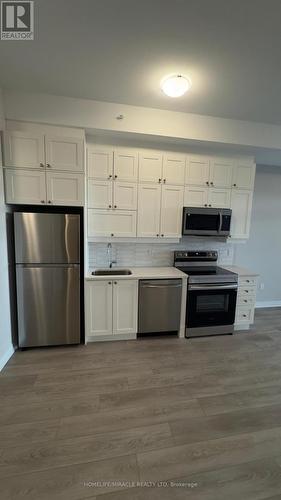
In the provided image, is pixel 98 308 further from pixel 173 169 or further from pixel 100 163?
pixel 173 169

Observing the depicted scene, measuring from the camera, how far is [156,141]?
3.15 metres

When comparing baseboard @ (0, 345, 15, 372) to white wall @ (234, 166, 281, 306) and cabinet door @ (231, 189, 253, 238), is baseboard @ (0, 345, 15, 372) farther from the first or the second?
white wall @ (234, 166, 281, 306)

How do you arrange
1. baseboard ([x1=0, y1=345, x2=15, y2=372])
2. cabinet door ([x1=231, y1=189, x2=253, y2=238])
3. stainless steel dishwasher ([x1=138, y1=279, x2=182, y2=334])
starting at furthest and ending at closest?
cabinet door ([x1=231, y1=189, x2=253, y2=238]), stainless steel dishwasher ([x1=138, y1=279, x2=182, y2=334]), baseboard ([x1=0, y1=345, x2=15, y2=372])

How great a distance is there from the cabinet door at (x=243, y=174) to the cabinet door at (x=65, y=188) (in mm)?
2238

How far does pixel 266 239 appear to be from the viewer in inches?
171

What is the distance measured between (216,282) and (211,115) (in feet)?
7.26

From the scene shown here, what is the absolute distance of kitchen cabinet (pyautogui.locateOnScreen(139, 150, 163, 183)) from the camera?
309 cm

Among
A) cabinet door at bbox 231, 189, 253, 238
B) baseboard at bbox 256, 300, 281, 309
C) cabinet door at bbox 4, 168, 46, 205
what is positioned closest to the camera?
cabinet door at bbox 4, 168, 46, 205

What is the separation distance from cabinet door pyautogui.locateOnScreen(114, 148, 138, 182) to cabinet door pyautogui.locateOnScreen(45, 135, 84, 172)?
0.53 meters

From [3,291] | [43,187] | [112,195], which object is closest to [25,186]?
[43,187]

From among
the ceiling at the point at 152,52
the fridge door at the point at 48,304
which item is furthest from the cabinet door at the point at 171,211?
the fridge door at the point at 48,304

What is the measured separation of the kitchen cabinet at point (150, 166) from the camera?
309 centimetres

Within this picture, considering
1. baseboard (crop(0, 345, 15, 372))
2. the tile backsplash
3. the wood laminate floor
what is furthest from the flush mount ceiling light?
baseboard (crop(0, 345, 15, 372))

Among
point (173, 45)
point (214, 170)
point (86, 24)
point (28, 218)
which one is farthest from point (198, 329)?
point (86, 24)
